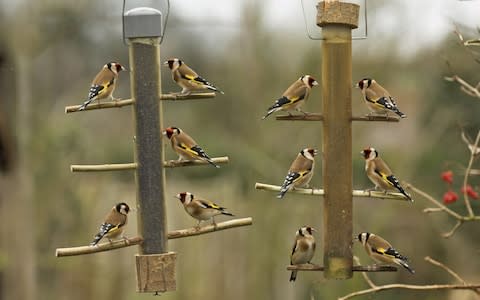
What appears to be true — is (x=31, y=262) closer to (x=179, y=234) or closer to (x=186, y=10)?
(x=186, y=10)

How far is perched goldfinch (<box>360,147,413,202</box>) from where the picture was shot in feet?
16.4

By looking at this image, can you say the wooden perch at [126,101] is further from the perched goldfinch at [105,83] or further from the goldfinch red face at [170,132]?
the goldfinch red face at [170,132]

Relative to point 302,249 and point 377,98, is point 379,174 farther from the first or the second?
point 302,249

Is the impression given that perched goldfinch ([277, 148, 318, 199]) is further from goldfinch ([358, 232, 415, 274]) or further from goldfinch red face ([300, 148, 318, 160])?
goldfinch ([358, 232, 415, 274])

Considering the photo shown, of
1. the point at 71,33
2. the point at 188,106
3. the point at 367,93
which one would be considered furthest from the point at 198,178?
the point at 367,93

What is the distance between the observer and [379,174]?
5.11m

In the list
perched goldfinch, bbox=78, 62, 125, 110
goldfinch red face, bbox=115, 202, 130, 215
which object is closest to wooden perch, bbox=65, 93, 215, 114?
perched goldfinch, bbox=78, 62, 125, 110

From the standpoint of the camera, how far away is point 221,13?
13070mm

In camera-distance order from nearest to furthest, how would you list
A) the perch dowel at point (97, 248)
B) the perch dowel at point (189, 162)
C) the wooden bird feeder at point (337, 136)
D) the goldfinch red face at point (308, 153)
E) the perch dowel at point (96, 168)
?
1. the perch dowel at point (97, 248)
2. the perch dowel at point (96, 168)
3. the perch dowel at point (189, 162)
4. the wooden bird feeder at point (337, 136)
5. the goldfinch red face at point (308, 153)

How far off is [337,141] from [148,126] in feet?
3.00

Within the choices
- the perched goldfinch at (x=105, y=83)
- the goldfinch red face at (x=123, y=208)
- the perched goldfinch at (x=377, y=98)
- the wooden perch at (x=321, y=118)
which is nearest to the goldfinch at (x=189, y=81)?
the perched goldfinch at (x=105, y=83)

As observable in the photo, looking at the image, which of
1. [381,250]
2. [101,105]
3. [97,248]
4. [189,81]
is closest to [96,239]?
[97,248]

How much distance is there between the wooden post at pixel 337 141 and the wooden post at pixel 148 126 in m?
0.78

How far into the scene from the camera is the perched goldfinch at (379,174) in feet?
16.4
